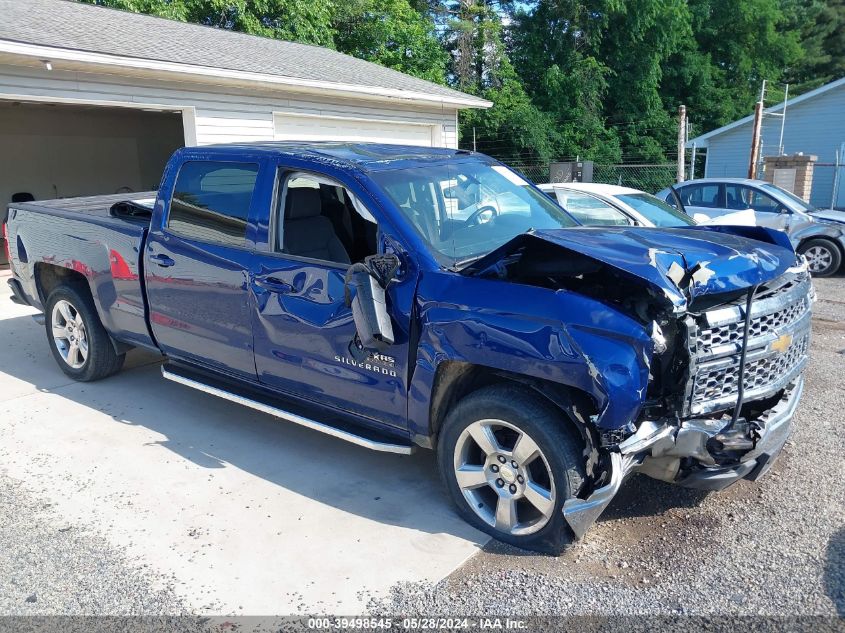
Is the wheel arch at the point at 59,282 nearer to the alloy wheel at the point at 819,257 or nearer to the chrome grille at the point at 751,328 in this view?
the chrome grille at the point at 751,328

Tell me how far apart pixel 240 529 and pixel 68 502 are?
1124 mm

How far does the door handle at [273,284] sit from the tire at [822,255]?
983cm

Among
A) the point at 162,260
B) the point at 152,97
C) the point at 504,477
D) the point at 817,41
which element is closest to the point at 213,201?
the point at 162,260

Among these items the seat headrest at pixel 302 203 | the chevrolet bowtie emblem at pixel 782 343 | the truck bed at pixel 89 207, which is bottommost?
the chevrolet bowtie emblem at pixel 782 343

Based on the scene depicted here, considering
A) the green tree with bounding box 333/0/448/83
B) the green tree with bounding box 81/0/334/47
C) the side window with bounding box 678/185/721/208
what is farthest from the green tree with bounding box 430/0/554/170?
the side window with bounding box 678/185/721/208

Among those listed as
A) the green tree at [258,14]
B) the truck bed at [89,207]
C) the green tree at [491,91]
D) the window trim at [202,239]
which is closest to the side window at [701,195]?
the truck bed at [89,207]

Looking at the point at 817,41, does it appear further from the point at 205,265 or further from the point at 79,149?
the point at 205,265

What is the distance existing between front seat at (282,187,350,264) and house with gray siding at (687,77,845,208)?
22056 mm

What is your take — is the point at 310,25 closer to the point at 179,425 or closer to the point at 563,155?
the point at 563,155

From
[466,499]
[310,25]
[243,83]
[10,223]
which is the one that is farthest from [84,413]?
[310,25]

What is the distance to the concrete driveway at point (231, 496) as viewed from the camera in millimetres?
3238

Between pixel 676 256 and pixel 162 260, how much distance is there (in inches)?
136

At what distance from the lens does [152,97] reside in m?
10.2

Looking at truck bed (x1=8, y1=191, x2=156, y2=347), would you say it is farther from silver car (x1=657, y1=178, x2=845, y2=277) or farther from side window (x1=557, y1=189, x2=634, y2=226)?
silver car (x1=657, y1=178, x2=845, y2=277)
